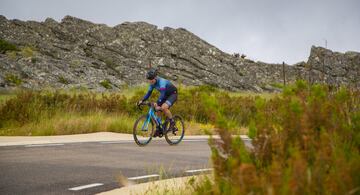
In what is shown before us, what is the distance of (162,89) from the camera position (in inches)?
529

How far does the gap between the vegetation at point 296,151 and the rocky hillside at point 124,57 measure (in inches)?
1485

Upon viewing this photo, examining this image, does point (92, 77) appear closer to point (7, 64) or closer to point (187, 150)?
point (7, 64)

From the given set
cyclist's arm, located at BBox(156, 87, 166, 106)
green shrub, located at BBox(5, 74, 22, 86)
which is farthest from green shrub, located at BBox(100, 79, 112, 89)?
cyclist's arm, located at BBox(156, 87, 166, 106)

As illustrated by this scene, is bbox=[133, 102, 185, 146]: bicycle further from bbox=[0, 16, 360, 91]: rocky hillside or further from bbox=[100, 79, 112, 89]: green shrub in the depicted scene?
bbox=[100, 79, 112, 89]: green shrub

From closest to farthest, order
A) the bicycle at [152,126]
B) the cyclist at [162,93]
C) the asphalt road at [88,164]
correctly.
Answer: the asphalt road at [88,164], the cyclist at [162,93], the bicycle at [152,126]

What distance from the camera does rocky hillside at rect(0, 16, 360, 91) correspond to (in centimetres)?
4632

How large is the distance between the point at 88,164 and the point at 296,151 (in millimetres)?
7512

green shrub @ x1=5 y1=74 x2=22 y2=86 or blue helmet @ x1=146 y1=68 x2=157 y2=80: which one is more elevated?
green shrub @ x1=5 y1=74 x2=22 y2=86

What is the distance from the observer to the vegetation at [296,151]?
317cm

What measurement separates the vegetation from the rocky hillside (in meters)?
37.7

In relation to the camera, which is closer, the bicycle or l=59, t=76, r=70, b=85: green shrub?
the bicycle

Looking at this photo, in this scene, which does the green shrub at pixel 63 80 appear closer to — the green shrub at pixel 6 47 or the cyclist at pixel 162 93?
the green shrub at pixel 6 47

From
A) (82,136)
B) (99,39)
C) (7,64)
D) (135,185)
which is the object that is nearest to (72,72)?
(7,64)

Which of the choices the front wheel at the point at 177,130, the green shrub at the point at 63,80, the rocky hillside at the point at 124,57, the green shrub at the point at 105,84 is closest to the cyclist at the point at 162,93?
the front wheel at the point at 177,130
